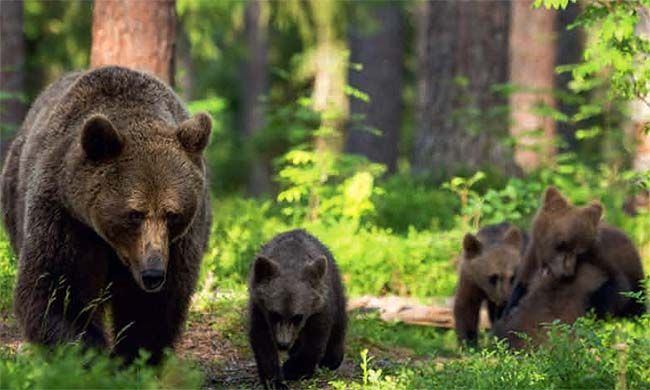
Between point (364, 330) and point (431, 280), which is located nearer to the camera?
point (364, 330)

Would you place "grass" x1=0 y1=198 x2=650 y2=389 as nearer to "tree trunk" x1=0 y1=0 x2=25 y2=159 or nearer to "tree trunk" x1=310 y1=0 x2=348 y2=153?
"tree trunk" x1=0 y1=0 x2=25 y2=159

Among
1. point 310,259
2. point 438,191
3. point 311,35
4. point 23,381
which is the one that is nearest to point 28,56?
point 311,35

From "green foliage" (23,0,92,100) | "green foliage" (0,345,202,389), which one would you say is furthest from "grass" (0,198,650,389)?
"green foliage" (23,0,92,100)

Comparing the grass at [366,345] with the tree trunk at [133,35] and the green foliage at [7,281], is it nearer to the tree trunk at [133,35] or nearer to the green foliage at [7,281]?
the green foliage at [7,281]

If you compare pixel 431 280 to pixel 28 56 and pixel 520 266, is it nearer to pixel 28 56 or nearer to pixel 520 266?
pixel 520 266

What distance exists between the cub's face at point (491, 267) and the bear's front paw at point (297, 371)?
10.7ft

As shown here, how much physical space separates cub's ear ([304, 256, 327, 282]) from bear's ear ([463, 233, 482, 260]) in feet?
10.2

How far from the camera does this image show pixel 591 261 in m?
10.6

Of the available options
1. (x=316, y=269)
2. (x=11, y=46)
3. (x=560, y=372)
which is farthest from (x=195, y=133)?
(x=11, y=46)

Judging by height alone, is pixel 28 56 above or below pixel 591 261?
above

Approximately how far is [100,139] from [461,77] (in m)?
12.1

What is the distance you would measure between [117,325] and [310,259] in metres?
1.52

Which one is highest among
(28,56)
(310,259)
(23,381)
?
(28,56)

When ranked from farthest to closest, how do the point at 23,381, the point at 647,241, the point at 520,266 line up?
the point at 647,241, the point at 520,266, the point at 23,381
